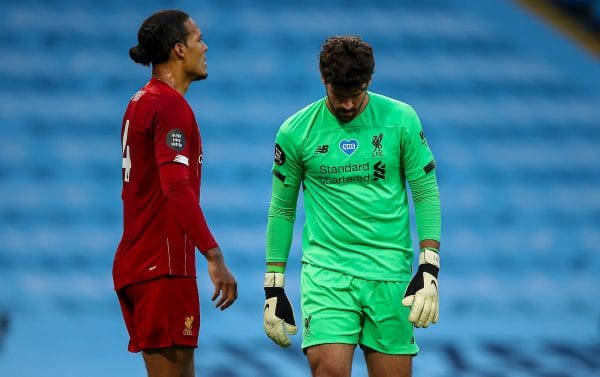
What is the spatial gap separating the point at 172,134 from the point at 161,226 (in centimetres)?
34

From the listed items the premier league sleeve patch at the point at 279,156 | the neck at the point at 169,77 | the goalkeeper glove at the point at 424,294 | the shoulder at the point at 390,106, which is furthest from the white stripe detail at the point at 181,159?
the goalkeeper glove at the point at 424,294

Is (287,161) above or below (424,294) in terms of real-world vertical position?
above

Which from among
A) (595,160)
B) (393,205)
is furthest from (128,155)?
(595,160)

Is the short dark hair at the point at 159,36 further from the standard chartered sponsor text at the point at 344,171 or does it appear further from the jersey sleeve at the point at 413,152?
the jersey sleeve at the point at 413,152

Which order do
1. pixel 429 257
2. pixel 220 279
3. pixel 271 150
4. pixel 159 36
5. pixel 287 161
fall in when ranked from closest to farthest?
pixel 220 279
pixel 159 36
pixel 429 257
pixel 287 161
pixel 271 150

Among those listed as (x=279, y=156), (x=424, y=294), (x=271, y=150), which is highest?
(x=271, y=150)

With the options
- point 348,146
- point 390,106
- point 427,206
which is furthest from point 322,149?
point 427,206

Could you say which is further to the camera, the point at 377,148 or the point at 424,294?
the point at 377,148

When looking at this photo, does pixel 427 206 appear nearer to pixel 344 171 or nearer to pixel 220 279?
pixel 344 171

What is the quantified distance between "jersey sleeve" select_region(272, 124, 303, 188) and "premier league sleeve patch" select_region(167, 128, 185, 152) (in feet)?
1.94

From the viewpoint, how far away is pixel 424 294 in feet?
14.9

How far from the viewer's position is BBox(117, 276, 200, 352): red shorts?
4.33 metres

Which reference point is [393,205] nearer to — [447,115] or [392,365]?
[392,365]

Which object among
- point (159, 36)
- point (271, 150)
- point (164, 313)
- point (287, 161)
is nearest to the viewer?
point (164, 313)
